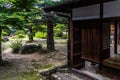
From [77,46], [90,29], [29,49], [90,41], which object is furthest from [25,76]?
[29,49]

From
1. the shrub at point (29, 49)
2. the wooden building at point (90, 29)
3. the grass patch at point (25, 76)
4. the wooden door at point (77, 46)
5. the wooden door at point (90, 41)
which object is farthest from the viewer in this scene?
the shrub at point (29, 49)

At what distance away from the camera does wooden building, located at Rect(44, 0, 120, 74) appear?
18.8ft

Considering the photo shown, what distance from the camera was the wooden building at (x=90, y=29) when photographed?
5730 mm

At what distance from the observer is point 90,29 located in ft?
22.1

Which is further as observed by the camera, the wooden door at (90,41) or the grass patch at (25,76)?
the grass patch at (25,76)

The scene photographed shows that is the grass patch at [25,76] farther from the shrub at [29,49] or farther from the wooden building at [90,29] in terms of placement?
the shrub at [29,49]

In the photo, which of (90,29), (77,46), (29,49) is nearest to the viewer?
(90,29)

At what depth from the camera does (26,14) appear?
25.5 ft

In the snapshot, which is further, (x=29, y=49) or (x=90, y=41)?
(x=29, y=49)

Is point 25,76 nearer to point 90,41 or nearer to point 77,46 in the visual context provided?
point 77,46

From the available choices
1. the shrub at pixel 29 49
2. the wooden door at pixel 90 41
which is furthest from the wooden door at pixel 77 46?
the shrub at pixel 29 49

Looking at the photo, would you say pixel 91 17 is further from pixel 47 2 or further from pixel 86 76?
pixel 47 2

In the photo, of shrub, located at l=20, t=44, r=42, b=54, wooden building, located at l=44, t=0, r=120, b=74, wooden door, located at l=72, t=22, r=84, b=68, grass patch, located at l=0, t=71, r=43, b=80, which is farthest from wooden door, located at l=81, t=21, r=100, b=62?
shrub, located at l=20, t=44, r=42, b=54

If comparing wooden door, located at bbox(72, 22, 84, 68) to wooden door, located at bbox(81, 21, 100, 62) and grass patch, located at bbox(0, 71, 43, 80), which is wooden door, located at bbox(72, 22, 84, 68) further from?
grass patch, located at bbox(0, 71, 43, 80)
